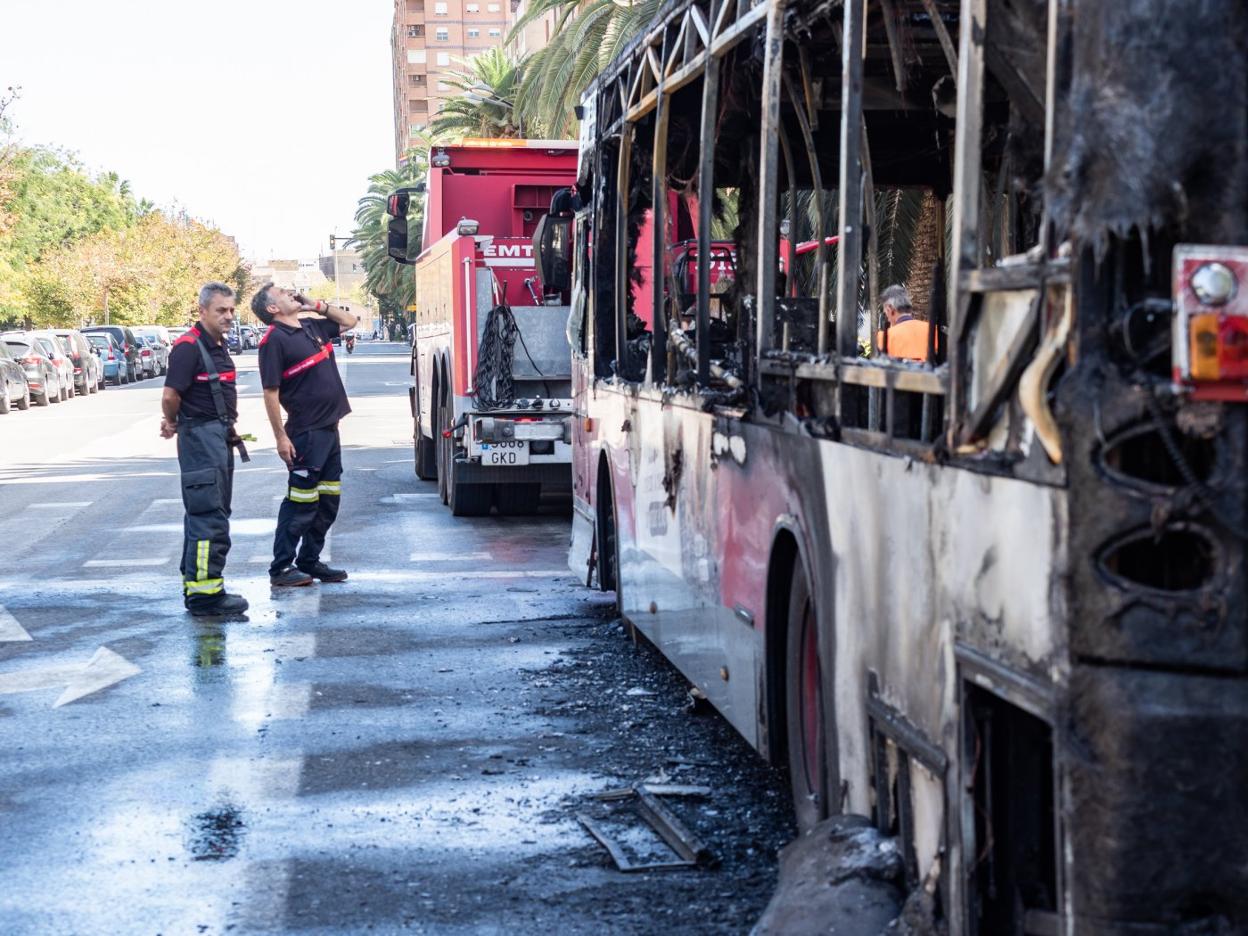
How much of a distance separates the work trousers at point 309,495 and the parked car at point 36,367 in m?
30.9

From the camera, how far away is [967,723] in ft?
12.9

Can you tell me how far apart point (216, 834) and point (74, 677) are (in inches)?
125

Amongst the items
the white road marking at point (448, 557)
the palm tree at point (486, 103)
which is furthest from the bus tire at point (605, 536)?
the palm tree at point (486, 103)

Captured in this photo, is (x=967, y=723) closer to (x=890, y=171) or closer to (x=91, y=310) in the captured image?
(x=890, y=171)

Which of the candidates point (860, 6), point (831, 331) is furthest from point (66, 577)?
point (860, 6)

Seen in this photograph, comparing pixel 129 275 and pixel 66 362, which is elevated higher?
pixel 129 275

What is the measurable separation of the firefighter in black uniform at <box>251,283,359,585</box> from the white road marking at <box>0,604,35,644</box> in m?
1.74

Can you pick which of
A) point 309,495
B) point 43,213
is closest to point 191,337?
point 309,495

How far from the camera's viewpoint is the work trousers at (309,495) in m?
11.9

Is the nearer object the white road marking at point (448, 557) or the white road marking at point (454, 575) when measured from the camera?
the white road marking at point (454, 575)

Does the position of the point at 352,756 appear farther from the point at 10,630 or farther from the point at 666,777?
the point at 10,630

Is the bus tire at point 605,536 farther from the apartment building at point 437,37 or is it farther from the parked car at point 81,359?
the apartment building at point 437,37

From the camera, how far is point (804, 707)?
5.80 metres

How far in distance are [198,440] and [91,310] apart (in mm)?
73873
